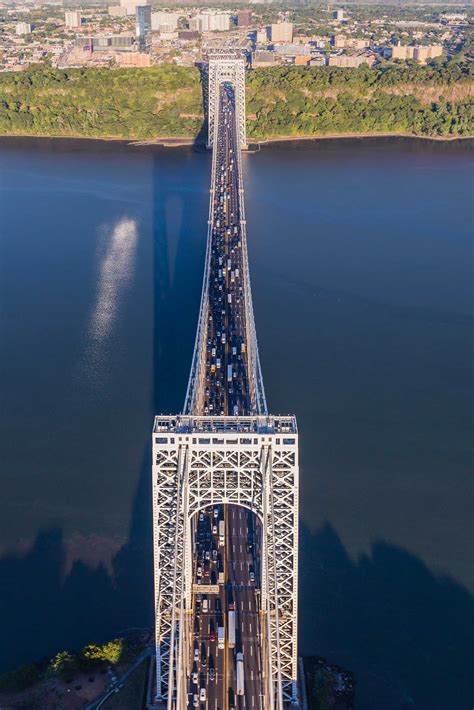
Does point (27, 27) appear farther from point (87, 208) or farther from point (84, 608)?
point (84, 608)

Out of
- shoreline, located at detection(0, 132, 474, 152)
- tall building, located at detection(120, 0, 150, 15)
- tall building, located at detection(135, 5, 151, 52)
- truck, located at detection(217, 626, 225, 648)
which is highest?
tall building, located at detection(120, 0, 150, 15)

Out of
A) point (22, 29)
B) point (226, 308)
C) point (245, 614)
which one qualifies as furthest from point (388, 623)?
point (22, 29)

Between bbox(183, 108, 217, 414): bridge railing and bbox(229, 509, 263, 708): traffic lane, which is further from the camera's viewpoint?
bbox(183, 108, 217, 414): bridge railing

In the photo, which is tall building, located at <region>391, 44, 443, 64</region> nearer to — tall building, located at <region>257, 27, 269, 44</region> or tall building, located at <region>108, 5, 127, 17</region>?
tall building, located at <region>257, 27, 269, 44</region>

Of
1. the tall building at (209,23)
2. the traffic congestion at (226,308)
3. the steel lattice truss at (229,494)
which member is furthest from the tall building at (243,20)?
the steel lattice truss at (229,494)

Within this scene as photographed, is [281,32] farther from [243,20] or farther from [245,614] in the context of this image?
[245,614]

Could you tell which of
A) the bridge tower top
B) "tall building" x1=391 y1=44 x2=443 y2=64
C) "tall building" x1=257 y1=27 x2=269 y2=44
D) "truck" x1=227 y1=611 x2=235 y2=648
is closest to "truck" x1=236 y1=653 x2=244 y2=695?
"truck" x1=227 y1=611 x2=235 y2=648

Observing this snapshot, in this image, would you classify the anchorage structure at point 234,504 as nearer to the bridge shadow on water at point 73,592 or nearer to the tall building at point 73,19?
the bridge shadow on water at point 73,592
